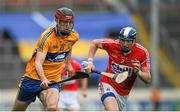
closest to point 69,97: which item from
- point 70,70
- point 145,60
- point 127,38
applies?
point 70,70

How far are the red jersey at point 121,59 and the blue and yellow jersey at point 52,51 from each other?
67 centimetres

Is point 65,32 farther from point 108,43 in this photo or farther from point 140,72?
point 140,72

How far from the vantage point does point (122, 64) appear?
16.0 metres

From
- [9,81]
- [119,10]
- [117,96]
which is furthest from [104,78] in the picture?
[119,10]

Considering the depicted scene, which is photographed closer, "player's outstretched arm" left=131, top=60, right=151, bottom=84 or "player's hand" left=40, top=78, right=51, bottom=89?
"player's hand" left=40, top=78, right=51, bottom=89

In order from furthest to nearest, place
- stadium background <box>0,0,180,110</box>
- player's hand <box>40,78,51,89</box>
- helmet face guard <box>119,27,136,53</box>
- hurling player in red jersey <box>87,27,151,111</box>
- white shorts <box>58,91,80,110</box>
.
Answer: stadium background <box>0,0,180,110</box>, white shorts <box>58,91,80,110</box>, hurling player in red jersey <box>87,27,151,111</box>, helmet face guard <box>119,27,136,53</box>, player's hand <box>40,78,51,89</box>

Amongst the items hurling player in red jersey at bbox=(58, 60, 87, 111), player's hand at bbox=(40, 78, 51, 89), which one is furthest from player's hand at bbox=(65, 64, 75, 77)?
hurling player in red jersey at bbox=(58, 60, 87, 111)

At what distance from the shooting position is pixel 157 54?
30.4 m

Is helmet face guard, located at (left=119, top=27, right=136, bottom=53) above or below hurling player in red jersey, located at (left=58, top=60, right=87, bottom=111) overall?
above

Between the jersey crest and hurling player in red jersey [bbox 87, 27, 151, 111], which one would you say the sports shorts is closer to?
hurling player in red jersey [bbox 87, 27, 151, 111]

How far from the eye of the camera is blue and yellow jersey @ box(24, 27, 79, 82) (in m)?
15.8

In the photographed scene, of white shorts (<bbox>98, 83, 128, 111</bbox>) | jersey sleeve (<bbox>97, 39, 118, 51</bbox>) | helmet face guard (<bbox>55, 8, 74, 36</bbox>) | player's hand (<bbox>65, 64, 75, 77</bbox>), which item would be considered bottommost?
white shorts (<bbox>98, 83, 128, 111</bbox>)

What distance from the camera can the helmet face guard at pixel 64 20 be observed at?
1554cm

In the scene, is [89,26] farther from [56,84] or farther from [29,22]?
[56,84]
